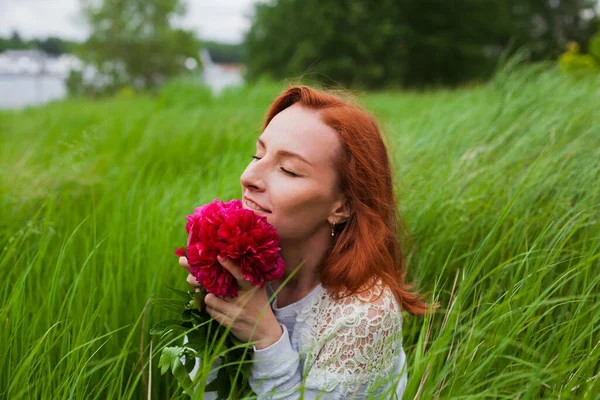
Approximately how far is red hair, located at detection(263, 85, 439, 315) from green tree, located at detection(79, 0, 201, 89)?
3624cm

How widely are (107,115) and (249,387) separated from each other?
18.6 ft

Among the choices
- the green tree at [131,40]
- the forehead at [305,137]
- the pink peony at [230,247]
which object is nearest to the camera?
the pink peony at [230,247]

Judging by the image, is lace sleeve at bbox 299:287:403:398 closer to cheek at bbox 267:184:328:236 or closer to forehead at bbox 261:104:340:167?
cheek at bbox 267:184:328:236

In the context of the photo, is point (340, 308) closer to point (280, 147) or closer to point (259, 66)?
point (280, 147)

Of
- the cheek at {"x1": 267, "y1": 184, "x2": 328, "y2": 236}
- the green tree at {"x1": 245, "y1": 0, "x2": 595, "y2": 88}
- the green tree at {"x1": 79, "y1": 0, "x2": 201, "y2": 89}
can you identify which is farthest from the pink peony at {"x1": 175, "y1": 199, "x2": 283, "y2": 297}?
the green tree at {"x1": 79, "y1": 0, "x2": 201, "y2": 89}

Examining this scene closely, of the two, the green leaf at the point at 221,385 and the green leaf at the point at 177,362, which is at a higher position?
the green leaf at the point at 177,362

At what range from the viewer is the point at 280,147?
1.52 metres

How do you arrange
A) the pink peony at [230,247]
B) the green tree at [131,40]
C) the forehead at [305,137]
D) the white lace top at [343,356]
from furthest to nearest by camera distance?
the green tree at [131,40]
the forehead at [305,137]
the white lace top at [343,356]
the pink peony at [230,247]

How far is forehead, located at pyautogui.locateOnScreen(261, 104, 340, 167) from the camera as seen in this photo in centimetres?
152

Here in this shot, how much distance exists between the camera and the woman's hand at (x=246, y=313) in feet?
4.54

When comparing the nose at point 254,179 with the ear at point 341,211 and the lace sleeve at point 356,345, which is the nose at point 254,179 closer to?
the ear at point 341,211

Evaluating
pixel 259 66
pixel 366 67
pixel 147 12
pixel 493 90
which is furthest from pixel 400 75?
pixel 493 90

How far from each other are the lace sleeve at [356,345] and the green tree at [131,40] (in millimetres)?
36512

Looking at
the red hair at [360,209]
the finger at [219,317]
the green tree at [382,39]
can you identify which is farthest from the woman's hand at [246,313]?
the green tree at [382,39]
